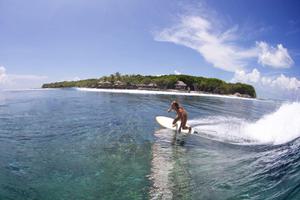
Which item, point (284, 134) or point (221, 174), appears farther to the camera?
point (284, 134)

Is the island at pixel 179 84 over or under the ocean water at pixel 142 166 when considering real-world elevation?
over

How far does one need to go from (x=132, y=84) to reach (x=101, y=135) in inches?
4317

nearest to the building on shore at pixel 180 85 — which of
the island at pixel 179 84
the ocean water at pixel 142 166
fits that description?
the island at pixel 179 84

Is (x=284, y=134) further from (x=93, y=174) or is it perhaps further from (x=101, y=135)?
(x=93, y=174)

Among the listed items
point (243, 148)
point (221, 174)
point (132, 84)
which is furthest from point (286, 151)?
point (132, 84)

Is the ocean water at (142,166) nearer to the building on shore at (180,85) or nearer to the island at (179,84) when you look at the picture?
the island at (179,84)

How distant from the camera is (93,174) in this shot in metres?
8.55

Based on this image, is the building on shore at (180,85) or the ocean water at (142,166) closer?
the ocean water at (142,166)

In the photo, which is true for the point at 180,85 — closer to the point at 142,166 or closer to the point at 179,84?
the point at 179,84

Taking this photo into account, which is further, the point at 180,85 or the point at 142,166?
the point at 180,85

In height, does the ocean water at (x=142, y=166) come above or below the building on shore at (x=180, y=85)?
below

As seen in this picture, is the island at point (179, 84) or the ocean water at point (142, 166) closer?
the ocean water at point (142, 166)

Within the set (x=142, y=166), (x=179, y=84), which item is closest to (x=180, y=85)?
(x=179, y=84)

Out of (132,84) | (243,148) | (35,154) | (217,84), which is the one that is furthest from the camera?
(217,84)
